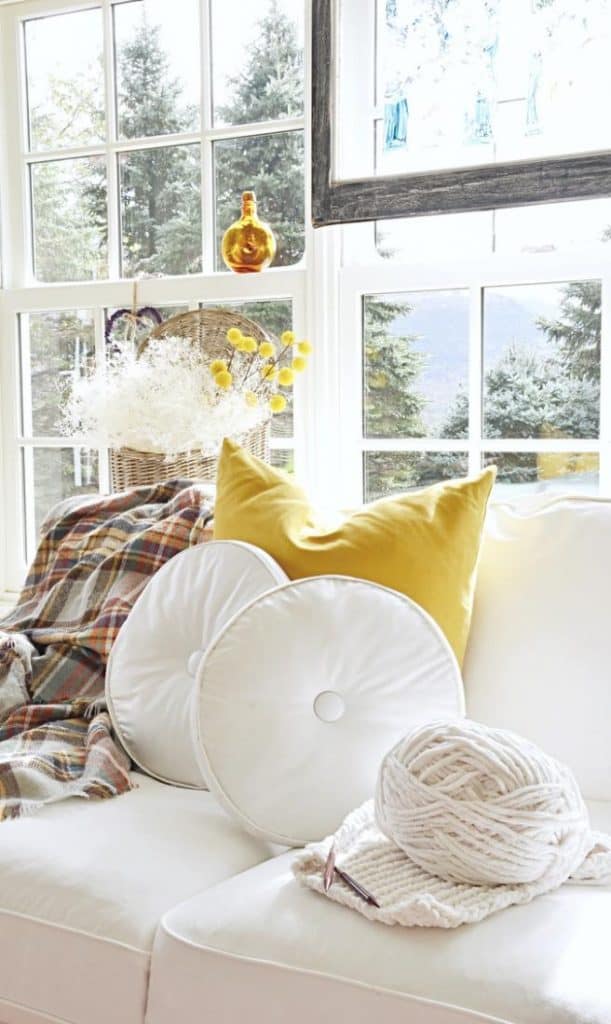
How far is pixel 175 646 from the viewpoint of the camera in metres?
1.81

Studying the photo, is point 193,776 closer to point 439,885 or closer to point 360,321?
point 439,885

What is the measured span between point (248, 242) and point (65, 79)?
0.91m

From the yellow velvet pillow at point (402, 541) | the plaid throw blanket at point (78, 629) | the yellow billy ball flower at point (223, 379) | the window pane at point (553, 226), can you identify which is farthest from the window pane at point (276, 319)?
the yellow velvet pillow at point (402, 541)

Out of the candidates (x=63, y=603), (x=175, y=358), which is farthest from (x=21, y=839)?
(x=175, y=358)

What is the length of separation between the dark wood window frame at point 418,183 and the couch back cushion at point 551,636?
95 centimetres

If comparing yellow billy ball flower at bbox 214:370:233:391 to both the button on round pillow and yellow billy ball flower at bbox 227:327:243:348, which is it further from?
the button on round pillow

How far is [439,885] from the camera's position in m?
1.27

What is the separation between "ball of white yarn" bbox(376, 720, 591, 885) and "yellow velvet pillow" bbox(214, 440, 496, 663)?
43 centimetres

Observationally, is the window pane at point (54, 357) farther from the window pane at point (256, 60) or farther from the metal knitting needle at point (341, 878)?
the metal knitting needle at point (341, 878)

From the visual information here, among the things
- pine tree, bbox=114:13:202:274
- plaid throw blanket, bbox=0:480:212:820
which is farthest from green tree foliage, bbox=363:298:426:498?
plaid throw blanket, bbox=0:480:212:820

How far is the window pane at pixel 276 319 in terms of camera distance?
117 inches

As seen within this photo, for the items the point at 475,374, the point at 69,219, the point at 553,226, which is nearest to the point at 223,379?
the point at 475,374

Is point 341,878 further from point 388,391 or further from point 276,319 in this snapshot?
point 276,319

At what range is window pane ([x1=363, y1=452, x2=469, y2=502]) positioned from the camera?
111 inches
